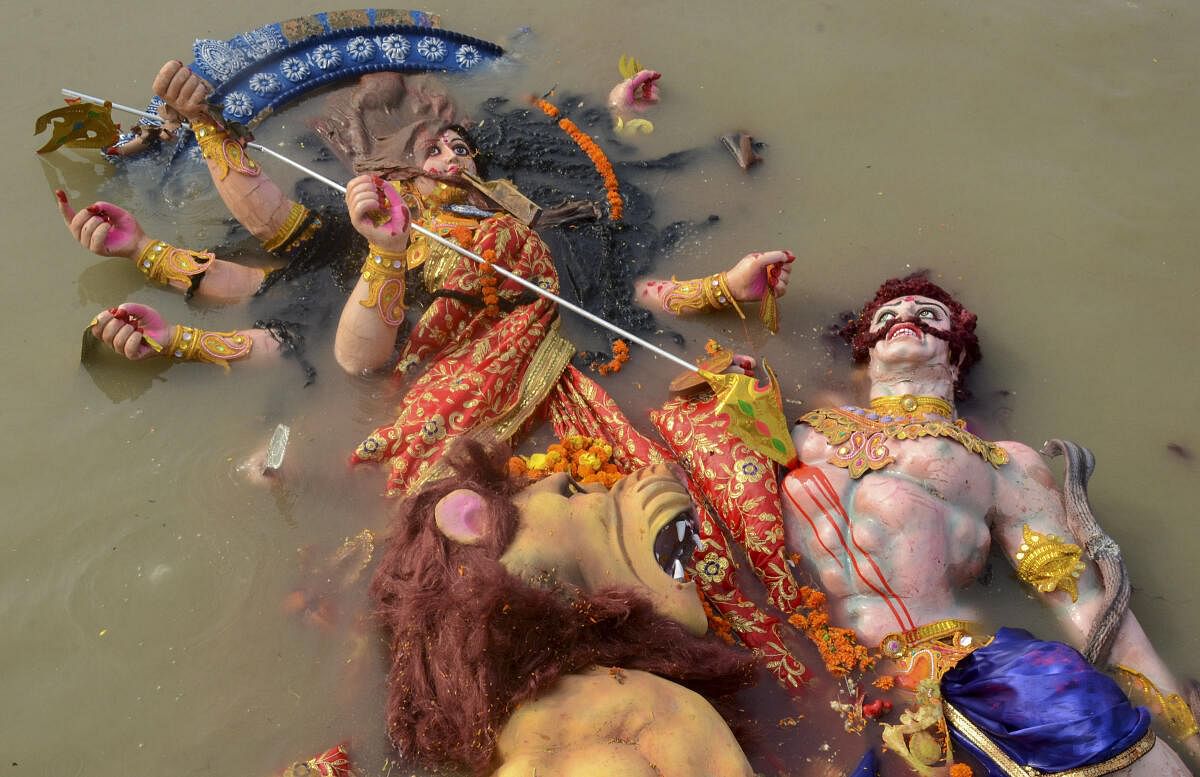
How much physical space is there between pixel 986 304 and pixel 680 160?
1.85 meters

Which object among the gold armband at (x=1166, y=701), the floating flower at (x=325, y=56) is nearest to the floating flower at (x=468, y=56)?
the floating flower at (x=325, y=56)

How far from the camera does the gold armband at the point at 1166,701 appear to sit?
319 cm

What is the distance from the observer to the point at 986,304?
4.61 m

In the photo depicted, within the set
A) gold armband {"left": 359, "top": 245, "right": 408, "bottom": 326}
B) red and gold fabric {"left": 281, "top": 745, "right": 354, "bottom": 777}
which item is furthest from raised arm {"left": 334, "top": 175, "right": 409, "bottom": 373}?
red and gold fabric {"left": 281, "top": 745, "right": 354, "bottom": 777}

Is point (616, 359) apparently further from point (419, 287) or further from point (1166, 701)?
point (1166, 701)

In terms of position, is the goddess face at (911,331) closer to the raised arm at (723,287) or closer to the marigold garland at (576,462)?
the raised arm at (723,287)

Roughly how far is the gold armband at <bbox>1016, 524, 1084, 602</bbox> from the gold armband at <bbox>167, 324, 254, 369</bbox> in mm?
3461

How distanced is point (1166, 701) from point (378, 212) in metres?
3.49

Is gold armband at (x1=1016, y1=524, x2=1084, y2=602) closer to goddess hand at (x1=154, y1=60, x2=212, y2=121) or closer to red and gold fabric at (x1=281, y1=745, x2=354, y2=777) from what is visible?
red and gold fabric at (x1=281, y1=745, x2=354, y2=777)

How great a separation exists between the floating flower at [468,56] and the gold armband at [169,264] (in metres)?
2.03

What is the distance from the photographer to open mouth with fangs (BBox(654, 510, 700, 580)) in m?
2.99

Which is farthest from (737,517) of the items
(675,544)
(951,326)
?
(951,326)

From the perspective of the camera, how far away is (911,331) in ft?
12.4

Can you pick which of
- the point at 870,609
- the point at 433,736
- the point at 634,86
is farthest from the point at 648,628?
the point at 634,86
